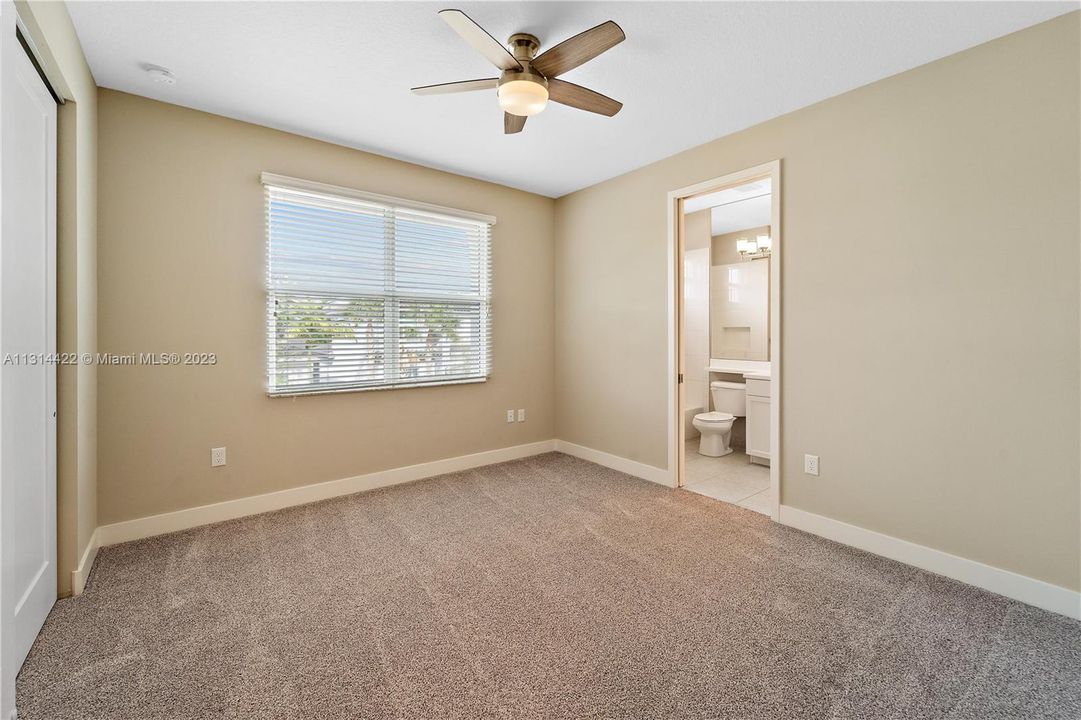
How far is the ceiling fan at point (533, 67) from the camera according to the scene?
1.92 meters

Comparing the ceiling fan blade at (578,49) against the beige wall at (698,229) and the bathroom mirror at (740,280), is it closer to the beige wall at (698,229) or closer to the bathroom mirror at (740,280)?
the bathroom mirror at (740,280)

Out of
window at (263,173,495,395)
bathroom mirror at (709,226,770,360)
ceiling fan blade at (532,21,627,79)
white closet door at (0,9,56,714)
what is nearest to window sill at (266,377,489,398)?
window at (263,173,495,395)

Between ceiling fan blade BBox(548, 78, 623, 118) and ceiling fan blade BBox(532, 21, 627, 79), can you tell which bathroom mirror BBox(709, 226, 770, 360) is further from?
ceiling fan blade BBox(532, 21, 627, 79)

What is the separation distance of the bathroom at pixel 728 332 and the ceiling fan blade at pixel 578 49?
2.83 m

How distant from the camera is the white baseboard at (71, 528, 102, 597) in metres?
2.22

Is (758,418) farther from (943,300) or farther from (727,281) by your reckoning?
(943,300)

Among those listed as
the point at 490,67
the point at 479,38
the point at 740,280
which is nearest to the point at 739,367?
the point at 740,280

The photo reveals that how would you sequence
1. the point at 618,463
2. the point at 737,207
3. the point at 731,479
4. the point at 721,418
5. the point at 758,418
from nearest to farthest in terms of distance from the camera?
1. the point at 731,479
2. the point at 618,463
3. the point at 758,418
4. the point at 721,418
5. the point at 737,207

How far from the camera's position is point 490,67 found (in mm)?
2553

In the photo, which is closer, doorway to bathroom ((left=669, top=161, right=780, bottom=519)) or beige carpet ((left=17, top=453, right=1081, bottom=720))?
beige carpet ((left=17, top=453, right=1081, bottom=720))

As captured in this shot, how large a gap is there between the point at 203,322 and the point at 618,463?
134 inches

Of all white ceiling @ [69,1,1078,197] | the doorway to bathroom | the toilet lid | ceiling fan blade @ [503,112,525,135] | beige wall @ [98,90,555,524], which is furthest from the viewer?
the toilet lid

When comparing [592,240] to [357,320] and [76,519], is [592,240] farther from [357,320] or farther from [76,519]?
[76,519]

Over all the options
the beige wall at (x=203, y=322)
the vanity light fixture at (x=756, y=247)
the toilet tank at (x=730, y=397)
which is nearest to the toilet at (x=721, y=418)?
the toilet tank at (x=730, y=397)
